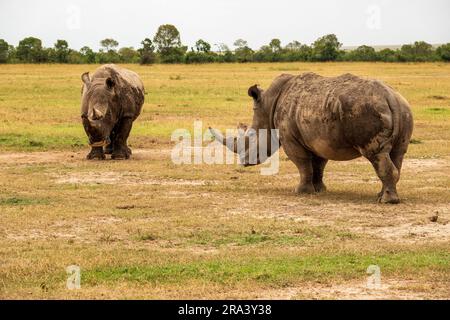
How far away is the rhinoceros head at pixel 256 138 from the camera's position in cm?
1502

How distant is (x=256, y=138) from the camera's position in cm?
1515

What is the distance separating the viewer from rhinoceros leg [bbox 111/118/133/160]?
18906mm

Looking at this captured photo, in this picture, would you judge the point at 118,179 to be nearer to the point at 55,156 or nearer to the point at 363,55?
the point at 55,156

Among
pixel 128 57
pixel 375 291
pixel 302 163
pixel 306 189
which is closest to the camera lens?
pixel 375 291

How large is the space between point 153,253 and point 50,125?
1555 centimetres

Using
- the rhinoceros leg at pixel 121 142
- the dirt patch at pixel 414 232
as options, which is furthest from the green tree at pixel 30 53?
the dirt patch at pixel 414 232

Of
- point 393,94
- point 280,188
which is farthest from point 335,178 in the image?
point 393,94

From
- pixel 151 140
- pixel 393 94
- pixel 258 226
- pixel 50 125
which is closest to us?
pixel 258 226

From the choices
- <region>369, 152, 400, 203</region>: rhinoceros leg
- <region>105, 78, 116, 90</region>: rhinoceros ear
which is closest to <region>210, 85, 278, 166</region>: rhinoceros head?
<region>369, 152, 400, 203</region>: rhinoceros leg

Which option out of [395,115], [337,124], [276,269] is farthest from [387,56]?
[276,269]

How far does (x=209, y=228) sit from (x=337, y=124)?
296cm

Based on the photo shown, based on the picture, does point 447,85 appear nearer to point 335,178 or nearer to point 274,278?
point 335,178

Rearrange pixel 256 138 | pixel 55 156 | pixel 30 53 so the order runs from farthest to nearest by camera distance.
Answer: pixel 30 53 < pixel 55 156 < pixel 256 138
